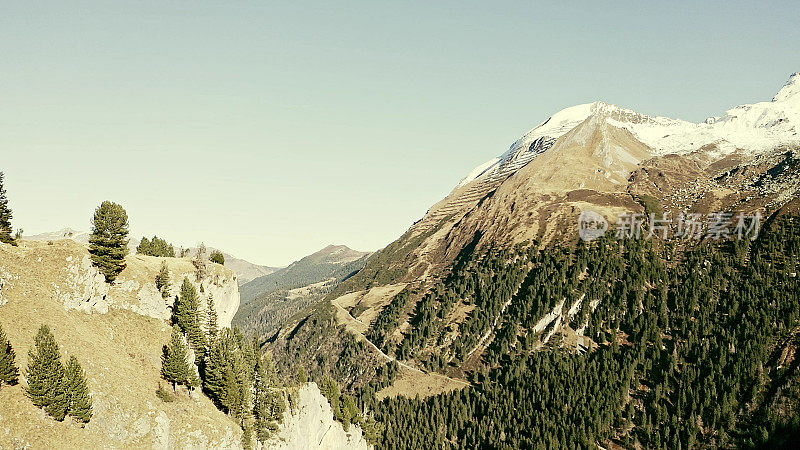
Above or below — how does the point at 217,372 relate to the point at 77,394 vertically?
below

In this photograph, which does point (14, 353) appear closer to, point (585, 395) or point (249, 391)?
point (249, 391)

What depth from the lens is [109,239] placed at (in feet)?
274

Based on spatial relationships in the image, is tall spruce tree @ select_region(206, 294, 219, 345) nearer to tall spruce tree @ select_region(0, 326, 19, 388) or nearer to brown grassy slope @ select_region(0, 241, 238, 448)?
brown grassy slope @ select_region(0, 241, 238, 448)

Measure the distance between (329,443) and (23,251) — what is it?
89.5m

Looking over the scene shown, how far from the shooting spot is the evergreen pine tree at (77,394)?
62.4 m

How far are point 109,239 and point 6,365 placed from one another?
29345mm

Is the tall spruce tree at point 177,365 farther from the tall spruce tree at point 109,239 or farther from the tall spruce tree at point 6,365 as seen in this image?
the tall spruce tree at point 6,365

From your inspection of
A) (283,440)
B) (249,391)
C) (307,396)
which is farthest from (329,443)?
(249,391)

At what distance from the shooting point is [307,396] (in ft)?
394

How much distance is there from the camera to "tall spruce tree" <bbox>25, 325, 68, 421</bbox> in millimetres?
59625

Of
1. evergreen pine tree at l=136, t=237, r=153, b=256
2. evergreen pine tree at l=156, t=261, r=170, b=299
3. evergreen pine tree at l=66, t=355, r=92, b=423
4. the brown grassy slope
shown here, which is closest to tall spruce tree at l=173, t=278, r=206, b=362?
evergreen pine tree at l=156, t=261, r=170, b=299

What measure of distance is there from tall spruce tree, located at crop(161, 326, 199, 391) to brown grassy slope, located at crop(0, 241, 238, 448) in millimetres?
1984

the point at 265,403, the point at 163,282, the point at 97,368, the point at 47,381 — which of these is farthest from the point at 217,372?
the point at 47,381

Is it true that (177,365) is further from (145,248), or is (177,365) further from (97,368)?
(145,248)
